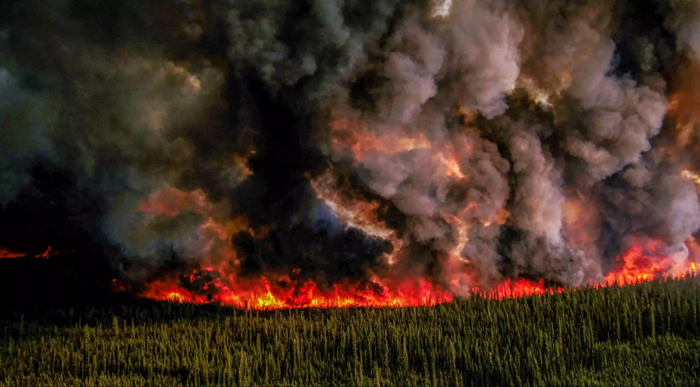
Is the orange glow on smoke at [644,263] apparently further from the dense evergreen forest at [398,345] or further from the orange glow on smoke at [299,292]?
the dense evergreen forest at [398,345]

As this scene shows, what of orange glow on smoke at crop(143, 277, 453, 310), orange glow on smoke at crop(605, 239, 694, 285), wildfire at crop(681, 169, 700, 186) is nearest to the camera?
orange glow on smoke at crop(143, 277, 453, 310)

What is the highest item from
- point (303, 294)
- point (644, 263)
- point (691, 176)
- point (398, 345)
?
point (691, 176)

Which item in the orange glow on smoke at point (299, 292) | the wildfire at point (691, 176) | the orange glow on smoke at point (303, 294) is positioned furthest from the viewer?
the wildfire at point (691, 176)

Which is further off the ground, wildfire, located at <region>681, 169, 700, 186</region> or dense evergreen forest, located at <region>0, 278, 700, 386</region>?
wildfire, located at <region>681, 169, 700, 186</region>

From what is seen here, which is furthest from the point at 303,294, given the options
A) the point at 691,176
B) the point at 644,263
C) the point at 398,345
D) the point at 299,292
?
the point at 691,176

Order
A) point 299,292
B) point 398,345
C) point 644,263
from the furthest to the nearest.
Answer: point 644,263, point 299,292, point 398,345

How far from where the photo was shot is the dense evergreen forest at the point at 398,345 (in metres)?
12.9

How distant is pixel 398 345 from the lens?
14.7 m

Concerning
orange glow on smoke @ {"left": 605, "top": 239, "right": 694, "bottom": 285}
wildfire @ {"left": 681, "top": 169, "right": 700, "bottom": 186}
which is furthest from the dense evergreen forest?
wildfire @ {"left": 681, "top": 169, "right": 700, "bottom": 186}

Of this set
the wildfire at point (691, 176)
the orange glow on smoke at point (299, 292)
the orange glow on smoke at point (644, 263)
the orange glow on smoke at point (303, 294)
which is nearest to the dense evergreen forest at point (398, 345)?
the orange glow on smoke at point (299, 292)

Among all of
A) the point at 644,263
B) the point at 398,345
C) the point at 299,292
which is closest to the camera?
the point at 398,345

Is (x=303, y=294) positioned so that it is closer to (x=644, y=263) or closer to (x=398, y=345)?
(x=398, y=345)

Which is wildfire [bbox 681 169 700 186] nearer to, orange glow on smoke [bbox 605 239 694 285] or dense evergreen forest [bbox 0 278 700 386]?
orange glow on smoke [bbox 605 239 694 285]

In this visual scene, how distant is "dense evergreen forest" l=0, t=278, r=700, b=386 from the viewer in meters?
12.9
